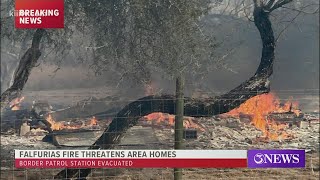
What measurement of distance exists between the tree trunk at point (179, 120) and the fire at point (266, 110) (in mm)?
1033

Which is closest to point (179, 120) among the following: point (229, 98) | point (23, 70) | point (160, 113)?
point (160, 113)

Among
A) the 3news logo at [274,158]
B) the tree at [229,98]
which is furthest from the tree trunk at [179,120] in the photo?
the 3news logo at [274,158]

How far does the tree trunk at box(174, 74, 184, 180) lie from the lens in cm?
752

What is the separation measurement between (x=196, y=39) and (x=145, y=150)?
227 cm

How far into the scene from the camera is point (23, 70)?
841 cm

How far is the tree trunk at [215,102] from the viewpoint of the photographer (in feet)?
25.6

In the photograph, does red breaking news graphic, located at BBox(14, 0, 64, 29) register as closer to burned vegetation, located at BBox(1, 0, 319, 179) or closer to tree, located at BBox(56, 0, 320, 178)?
burned vegetation, located at BBox(1, 0, 319, 179)

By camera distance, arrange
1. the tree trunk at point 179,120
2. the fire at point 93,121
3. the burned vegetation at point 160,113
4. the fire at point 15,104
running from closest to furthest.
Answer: the tree trunk at point 179,120 → the burned vegetation at point 160,113 → the fire at point 93,121 → the fire at point 15,104

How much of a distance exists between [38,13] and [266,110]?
462 centimetres

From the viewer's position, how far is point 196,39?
7453 millimetres

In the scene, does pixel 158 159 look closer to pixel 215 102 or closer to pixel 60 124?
pixel 215 102

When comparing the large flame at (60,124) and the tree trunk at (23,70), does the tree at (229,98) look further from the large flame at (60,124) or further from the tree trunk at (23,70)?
the tree trunk at (23,70)

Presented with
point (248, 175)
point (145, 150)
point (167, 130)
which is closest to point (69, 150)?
point (145, 150)

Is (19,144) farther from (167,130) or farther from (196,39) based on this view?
(196,39)
